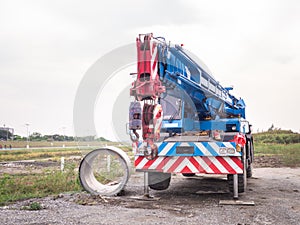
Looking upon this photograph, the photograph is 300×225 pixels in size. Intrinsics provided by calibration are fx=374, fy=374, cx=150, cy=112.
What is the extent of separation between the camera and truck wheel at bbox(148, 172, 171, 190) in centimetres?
873

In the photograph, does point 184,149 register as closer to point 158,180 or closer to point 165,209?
point 158,180

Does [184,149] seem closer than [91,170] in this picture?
Yes

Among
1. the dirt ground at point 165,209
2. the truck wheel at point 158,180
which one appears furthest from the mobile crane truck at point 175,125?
the dirt ground at point 165,209

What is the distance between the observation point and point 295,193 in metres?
9.01

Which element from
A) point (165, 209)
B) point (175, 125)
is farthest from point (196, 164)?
point (165, 209)

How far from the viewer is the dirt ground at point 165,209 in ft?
19.1

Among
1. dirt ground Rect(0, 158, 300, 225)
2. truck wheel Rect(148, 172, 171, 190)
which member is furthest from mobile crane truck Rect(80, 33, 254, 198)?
dirt ground Rect(0, 158, 300, 225)

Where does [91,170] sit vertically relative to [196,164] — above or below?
below

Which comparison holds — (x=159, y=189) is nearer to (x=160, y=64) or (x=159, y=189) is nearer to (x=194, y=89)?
(x=194, y=89)

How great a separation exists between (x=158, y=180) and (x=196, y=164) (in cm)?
130

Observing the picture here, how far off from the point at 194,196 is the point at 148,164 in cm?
130

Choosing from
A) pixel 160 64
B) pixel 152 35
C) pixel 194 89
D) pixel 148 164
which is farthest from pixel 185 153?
pixel 152 35

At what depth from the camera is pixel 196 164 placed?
786cm

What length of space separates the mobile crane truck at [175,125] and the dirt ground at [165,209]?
522 mm
